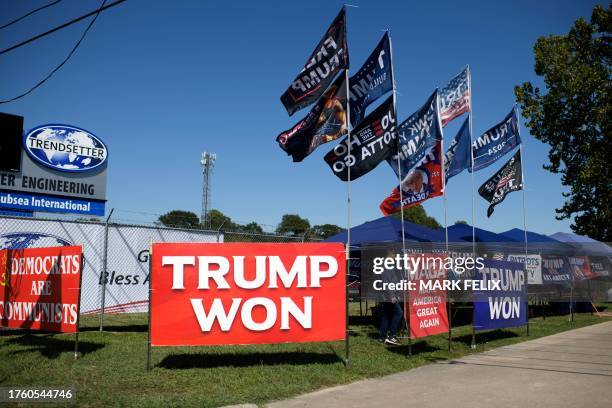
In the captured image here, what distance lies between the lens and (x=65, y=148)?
45.7ft

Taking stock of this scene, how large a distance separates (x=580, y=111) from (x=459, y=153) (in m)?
15.3

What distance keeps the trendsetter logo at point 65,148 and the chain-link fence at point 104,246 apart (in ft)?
7.52

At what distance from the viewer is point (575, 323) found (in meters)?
15.4

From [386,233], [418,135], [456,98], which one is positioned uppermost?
[456,98]

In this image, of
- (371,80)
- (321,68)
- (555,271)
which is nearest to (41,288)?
(321,68)

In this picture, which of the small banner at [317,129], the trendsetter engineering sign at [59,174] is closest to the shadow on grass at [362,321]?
the small banner at [317,129]

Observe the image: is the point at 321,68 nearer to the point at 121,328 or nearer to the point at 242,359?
the point at 242,359

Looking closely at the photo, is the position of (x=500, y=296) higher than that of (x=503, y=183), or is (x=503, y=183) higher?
(x=503, y=183)

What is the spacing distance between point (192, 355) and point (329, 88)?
5325 millimetres

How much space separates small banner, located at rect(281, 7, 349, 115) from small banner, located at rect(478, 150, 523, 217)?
26.4 ft

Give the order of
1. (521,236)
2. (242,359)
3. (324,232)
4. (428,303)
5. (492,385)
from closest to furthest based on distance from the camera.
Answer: (492,385) → (242,359) → (428,303) → (521,236) → (324,232)

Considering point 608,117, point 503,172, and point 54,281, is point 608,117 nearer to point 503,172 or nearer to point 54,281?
point 503,172

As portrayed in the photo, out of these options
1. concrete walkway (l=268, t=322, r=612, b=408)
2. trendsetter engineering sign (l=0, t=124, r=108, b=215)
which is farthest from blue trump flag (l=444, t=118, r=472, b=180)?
trendsetter engineering sign (l=0, t=124, r=108, b=215)

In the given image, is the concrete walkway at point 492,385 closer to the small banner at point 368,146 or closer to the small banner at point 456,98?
the small banner at point 368,146
